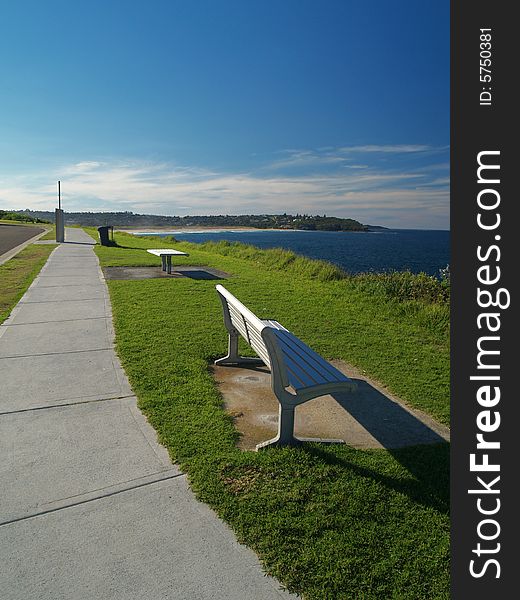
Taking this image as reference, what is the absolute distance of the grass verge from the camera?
9545 millimetres

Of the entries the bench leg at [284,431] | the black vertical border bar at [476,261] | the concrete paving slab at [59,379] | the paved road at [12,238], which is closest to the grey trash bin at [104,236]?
the paved road at [12,238]

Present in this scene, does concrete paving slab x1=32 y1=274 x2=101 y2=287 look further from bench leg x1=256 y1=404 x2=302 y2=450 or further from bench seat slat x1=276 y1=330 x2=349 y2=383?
bench leg x1=256 y1=404 x2=302 y2=450

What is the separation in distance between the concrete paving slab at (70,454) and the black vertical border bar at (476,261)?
1.96 metres

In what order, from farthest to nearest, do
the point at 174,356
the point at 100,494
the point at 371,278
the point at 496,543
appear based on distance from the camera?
the point at 371,278 < the point at 174,356 < the point at 100,494 < the point at 496,543

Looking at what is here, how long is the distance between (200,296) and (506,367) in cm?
857

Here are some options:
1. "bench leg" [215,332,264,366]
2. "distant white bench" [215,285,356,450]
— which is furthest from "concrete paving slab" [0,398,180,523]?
"bench leg" [215,332,264,366]

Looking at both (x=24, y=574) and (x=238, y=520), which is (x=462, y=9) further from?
(x=24, y=574)

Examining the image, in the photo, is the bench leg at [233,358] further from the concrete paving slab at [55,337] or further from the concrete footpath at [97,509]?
the concrete paving slab at [55,337]

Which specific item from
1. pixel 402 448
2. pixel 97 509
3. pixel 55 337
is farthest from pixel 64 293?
pixel 402 448

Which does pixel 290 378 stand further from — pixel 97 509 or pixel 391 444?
pixel 97 509

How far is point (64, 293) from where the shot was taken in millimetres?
10547

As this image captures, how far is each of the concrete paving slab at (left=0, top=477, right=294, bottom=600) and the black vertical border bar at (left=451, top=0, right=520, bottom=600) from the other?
0.90 m

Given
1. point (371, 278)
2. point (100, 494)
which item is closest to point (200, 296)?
point (371, 278)

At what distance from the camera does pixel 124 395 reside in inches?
190
